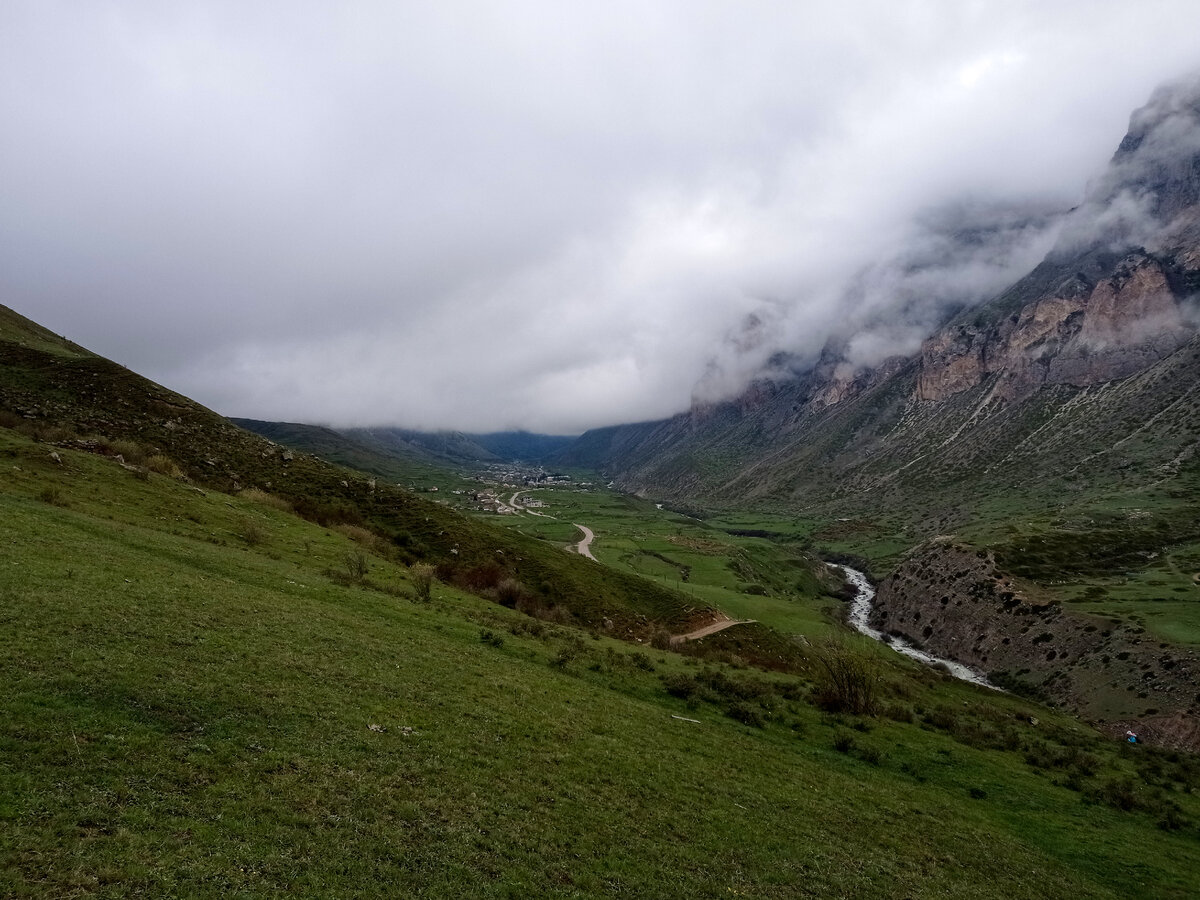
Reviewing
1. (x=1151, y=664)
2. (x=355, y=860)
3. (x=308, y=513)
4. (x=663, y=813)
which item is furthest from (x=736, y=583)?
(x=355, y=860)

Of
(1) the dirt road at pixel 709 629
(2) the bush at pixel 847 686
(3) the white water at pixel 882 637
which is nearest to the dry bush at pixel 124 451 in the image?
(1) the dirt road at pixel 709 629

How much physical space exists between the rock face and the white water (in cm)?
198

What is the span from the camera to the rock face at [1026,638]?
63250 mm

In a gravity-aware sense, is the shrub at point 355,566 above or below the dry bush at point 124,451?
below

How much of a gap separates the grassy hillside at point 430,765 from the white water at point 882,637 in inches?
2121

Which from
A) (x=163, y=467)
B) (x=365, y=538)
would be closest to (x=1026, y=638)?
(x=365, y=538)

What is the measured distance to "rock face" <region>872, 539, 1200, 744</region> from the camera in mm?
63250

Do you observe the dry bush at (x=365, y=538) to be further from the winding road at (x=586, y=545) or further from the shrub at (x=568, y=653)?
the winding road at (x=586, y=545)

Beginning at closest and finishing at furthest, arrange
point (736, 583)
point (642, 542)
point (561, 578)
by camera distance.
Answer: point (561, 578) → point (736, 583) → point (642, 542)

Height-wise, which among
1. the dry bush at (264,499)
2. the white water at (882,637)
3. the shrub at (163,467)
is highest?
the shrub at (163,467)

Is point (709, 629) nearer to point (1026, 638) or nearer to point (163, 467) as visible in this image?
point (163, 467)

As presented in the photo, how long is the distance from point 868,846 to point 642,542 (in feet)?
455

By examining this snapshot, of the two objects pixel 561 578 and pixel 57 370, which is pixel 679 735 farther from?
pixel 57 370

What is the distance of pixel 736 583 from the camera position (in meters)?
114
